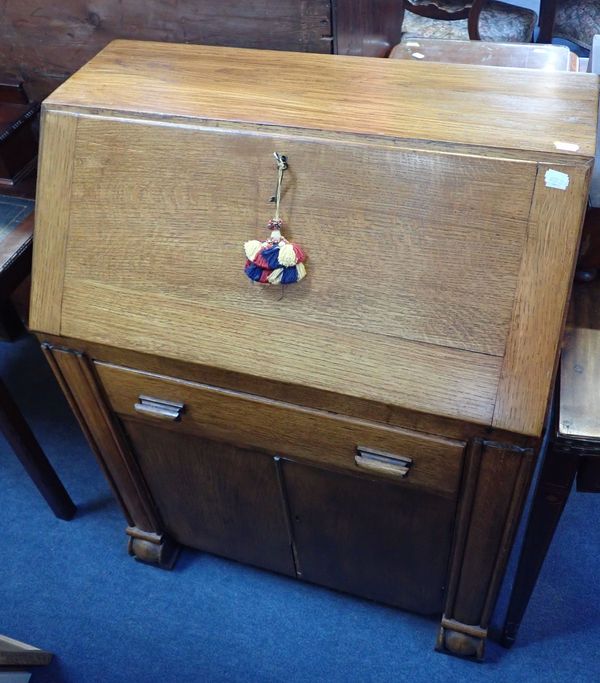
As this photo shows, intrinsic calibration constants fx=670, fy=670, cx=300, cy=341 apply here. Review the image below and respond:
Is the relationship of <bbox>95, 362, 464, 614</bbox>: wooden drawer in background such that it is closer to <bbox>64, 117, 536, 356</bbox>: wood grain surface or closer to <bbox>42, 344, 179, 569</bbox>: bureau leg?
<bbox>42, 344, 179, 569</bbox>: bureau leg

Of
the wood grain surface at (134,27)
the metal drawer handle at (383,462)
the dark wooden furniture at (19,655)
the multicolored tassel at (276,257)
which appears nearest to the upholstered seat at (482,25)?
the wood grain surface at (134,27)

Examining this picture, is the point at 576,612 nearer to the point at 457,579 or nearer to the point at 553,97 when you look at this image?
the point at 457,579

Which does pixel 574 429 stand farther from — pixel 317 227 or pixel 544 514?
pixel 317 227

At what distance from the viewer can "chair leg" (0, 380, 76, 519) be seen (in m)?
1.37

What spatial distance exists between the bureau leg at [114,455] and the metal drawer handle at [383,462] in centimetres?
45

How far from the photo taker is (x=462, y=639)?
130 centimetres

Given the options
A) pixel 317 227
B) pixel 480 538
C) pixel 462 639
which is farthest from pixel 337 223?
pixel 462 639

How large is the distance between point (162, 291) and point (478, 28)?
6.21ft

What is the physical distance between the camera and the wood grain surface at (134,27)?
3.68ft

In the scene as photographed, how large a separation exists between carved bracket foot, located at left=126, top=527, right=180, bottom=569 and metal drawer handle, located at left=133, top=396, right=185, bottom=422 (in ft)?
1.62

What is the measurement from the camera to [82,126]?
98cm

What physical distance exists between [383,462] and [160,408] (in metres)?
0.37

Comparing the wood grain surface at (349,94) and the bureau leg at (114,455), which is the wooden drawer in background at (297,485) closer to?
the bureau leg at (114,455)

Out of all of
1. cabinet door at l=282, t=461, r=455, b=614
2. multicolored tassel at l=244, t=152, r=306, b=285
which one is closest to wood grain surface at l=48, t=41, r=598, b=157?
multicolored tassel at l=244, t=152, r=306, b=285
